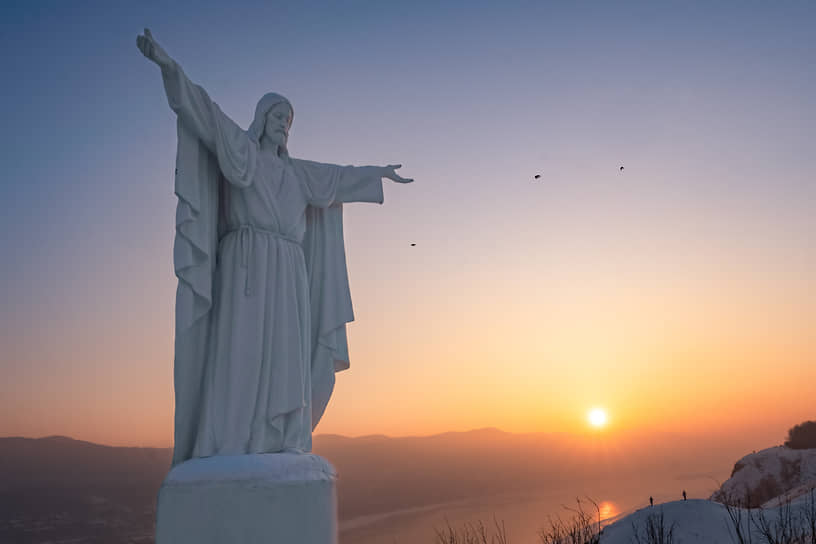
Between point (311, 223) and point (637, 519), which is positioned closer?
point (311, 223)

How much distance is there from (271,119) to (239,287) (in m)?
2.12

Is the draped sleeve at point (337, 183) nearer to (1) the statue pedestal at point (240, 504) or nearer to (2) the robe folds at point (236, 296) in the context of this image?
(2) the robe folds at point (236, 296)

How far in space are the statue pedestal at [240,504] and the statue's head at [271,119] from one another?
3729mm

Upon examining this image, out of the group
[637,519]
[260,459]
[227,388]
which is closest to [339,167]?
[227,388]

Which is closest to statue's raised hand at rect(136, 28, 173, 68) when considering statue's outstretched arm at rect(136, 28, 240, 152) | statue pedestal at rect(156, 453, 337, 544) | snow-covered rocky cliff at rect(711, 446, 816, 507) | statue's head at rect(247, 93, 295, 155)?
statue's outstretched arm at rect(136, 28, 240, 152)

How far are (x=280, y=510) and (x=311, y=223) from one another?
12.3ft

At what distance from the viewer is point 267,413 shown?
6789mm

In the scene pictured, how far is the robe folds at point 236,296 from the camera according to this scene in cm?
676

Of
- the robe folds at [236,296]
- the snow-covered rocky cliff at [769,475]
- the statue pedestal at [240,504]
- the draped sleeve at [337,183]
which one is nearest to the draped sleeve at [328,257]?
the draped sleeve at [337,183]

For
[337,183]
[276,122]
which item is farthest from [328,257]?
[276,122]

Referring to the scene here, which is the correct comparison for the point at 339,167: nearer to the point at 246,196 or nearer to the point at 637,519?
the point at 246,196

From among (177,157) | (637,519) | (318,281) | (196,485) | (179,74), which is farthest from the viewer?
(637,519)

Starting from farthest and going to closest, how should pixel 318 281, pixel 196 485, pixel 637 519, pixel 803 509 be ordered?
pixel 637 519 < pixel 803 509 < pixel 318 281 < pixel 196 485

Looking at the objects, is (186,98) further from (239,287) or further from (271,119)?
(239,287)
